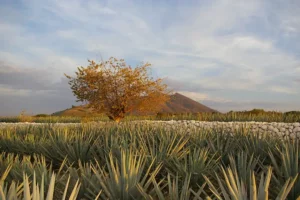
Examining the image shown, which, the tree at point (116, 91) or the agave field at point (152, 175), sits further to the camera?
the tree at point (116, 91)

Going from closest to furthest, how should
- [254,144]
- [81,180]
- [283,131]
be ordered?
[81,180] → [254,144] → [283,131]

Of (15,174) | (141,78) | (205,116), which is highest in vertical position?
(141,78)

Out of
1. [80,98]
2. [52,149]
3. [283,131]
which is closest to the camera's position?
[52,149]

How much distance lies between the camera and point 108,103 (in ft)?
68.5

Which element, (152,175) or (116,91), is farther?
(116,91)

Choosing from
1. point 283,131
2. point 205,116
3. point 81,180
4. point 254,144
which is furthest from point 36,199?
point 205,116

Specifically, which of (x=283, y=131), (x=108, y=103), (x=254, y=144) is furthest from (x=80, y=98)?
(x=254, y=144)

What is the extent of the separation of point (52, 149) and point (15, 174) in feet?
9.30

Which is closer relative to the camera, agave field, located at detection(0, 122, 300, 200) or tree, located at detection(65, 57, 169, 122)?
agave field, located at detection(0, 122, 300, 200)

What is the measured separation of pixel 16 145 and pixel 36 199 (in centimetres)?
685

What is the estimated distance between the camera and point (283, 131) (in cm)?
1399

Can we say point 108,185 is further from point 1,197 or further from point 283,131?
point 283,131

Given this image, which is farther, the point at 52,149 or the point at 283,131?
the point at 283,131

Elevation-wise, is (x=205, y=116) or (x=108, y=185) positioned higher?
(x=205, y=116)
